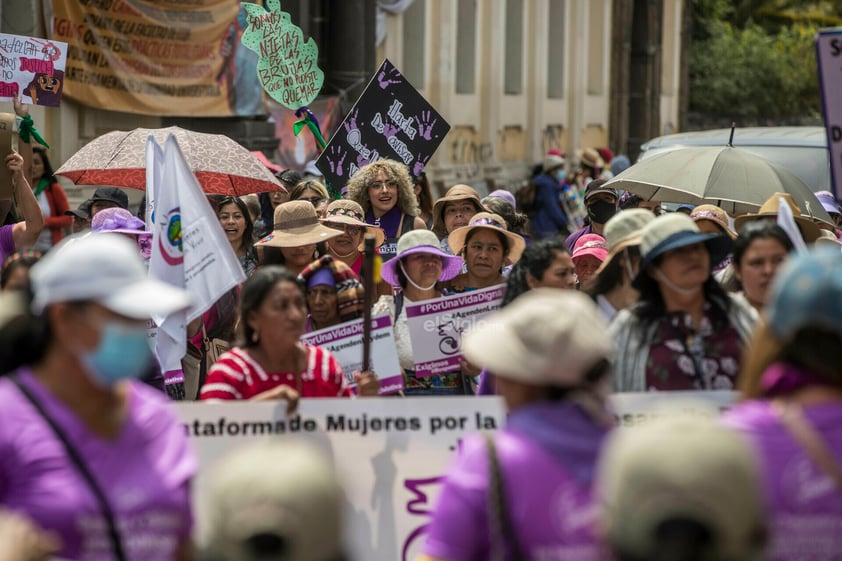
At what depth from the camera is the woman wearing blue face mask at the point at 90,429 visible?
3.52 metres

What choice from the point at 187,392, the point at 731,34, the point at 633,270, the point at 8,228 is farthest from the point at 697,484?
the point at 731,34

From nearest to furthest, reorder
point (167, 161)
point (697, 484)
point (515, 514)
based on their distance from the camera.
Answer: point (697, 484), point (515, 514), point (167, 161)

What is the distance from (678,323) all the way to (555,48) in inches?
1036

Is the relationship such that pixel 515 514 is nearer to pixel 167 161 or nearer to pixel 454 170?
pixel 167 161

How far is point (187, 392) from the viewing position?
311 inches

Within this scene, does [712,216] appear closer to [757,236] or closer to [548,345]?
[757,236]

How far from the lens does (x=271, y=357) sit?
5.53m

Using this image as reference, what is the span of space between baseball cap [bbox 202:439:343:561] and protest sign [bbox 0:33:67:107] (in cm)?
764

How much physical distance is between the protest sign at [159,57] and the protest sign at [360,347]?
858 centimetres

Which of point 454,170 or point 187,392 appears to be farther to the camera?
point 454,170

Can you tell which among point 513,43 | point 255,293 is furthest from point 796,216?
point 513,43

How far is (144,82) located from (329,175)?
19.0 feet

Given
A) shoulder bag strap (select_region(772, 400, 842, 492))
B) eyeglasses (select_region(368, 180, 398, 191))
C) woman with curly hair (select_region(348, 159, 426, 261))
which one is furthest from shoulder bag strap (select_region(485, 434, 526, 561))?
eyeglasses (select_region(368, 180, 398, 191))

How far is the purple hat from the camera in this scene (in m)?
8.29
